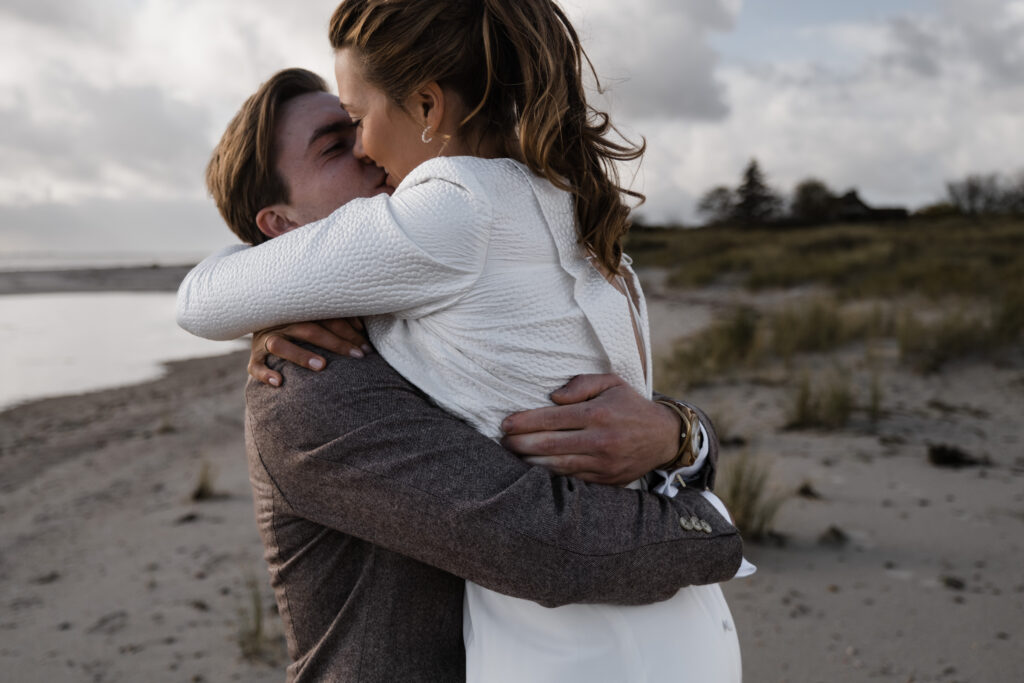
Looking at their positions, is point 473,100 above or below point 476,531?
above

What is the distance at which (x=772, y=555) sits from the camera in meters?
4.09

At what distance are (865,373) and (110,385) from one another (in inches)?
369

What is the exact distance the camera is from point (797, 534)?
4.28m

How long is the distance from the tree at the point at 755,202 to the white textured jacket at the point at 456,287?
41263 millimetres

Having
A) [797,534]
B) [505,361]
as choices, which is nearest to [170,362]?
[797,534]

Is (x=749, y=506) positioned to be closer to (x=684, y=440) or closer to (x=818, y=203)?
(x=684, y=440)

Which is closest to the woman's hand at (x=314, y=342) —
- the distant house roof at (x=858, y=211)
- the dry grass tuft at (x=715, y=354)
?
the dry grass tuft at (x=715, y=354)

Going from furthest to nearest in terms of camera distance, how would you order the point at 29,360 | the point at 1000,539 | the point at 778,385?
the point at 29,360 → the point at 778,385 → the point at 1000,539

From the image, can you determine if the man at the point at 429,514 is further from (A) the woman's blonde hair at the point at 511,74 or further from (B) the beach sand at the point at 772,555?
(B) the beach sand at the point at 772,555

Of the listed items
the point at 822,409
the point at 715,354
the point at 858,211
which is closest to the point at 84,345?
the point at 715,354

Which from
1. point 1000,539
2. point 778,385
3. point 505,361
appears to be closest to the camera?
point 505,361

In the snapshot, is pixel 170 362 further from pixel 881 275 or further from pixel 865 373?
A: pixel 881 275

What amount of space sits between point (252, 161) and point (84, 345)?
14.3m

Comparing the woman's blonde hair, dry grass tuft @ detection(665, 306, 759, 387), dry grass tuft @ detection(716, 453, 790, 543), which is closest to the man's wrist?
the woman's blonde hair
